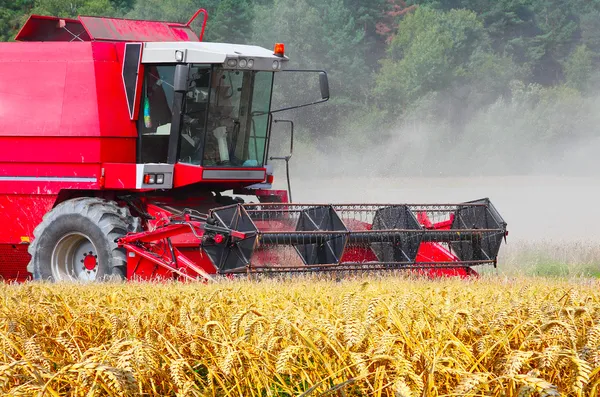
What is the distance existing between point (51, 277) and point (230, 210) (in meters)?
2.23

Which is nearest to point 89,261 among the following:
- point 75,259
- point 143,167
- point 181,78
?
point 75,259

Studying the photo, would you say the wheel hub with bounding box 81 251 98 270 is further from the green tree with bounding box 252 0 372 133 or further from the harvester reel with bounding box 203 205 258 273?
the green tree with bounding box 252 0 372 133

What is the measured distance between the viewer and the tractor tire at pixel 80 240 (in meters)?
10.3

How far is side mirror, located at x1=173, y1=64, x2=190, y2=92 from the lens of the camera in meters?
10.5

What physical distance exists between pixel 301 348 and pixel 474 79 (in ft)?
144

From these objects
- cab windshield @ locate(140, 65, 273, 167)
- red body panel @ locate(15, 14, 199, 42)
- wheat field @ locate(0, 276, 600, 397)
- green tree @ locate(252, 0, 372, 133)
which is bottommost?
wheat field @ locate(0, 276, 600, 397)

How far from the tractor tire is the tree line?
31.1 meters

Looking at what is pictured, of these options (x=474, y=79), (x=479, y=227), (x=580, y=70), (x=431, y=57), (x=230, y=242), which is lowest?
(x=230, y=242)

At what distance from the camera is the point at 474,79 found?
46469mm

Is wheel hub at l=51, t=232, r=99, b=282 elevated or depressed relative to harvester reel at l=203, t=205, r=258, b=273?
depressed

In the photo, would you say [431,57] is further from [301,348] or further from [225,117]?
[301,348]

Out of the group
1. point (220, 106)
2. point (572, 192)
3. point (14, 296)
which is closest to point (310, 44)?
point (572, 192)

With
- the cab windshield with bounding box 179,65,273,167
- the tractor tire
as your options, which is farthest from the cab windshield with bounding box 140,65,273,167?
the tractor tire

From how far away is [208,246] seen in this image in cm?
957
